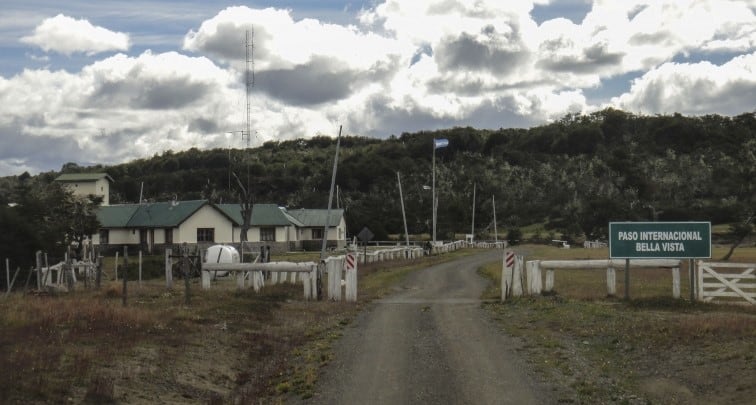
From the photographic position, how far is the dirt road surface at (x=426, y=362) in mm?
10758

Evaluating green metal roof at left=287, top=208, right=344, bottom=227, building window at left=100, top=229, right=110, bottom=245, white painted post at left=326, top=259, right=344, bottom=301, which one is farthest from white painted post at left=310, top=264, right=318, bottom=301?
green metal roof at left=287, top=208, right=344, bottom=227

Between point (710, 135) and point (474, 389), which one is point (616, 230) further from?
point (710, 135)

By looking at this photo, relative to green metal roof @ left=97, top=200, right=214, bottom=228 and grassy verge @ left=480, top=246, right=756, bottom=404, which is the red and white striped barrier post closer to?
grassy verge @ left=480, top=246, right=756, bottom=404

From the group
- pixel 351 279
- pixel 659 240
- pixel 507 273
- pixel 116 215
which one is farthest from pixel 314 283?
pixel 116 215

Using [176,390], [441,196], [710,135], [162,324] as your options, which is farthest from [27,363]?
[710,135]

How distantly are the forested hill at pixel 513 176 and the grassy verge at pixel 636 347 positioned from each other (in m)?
70.2

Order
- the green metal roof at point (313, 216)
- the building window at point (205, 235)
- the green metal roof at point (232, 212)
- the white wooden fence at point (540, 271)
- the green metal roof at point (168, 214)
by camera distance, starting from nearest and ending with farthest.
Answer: the white wooden fence at point (540, 271) < the green metal roof at point (168, 214) < the building window at point (205, 235) < the green metal roof at point (232, 212) < the green metal roof at point (313, 216)

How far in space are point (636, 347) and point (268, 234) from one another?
66.6 metres

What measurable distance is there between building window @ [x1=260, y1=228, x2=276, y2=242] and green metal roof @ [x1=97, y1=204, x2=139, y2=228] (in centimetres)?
1181

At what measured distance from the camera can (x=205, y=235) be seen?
2827 inches

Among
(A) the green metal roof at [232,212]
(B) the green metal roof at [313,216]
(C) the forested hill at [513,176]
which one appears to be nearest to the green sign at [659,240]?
(A) the green metal roof at [232,212]

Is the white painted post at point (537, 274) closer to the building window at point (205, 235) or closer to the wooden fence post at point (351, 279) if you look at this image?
the wooden fence post at point (351, 279)

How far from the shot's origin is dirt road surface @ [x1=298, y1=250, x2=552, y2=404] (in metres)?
10.8

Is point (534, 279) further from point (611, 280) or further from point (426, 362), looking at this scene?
point (426, 362)
